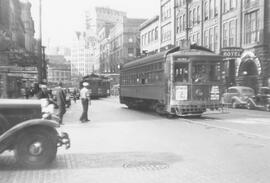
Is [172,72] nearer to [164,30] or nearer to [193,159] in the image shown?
[193,159]

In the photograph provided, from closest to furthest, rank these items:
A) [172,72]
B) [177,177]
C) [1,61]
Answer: [177,177], [172,72], [1,61]

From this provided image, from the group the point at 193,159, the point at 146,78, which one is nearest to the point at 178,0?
the point at 146,78

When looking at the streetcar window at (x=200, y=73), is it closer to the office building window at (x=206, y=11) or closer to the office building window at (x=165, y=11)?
the office building window at (x=206, y=11)

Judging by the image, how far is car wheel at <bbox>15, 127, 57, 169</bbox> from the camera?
786 cm

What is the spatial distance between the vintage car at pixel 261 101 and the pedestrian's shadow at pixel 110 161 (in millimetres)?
19522

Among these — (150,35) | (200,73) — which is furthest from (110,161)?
(150,35)

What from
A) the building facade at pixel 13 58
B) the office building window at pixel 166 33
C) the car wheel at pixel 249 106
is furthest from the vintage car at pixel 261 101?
the office building window at pixel 166 33

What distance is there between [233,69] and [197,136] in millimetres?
31518

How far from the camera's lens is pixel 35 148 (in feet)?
26.1

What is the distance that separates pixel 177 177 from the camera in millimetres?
6852

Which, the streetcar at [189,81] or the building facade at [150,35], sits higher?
the building facade at [150,35]

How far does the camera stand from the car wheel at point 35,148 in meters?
7.86

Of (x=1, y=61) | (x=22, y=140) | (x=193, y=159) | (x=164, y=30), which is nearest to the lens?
(x=22, y=140)

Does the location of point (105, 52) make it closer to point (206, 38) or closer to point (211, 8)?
point (206, 38)
